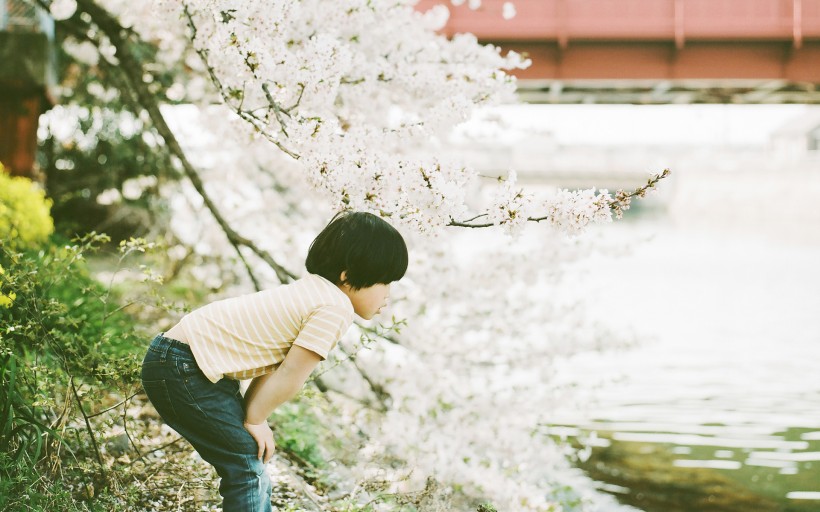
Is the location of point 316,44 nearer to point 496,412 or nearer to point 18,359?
point 18,359

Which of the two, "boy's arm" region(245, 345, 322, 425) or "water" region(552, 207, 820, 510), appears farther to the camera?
"water" region(552, 207, 820, 510)

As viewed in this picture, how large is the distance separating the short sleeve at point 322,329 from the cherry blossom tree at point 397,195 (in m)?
0.61

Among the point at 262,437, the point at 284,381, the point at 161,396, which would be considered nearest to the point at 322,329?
the point at 284,381

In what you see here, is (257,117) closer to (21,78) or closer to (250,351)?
(250,351)

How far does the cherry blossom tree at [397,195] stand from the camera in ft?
9.22

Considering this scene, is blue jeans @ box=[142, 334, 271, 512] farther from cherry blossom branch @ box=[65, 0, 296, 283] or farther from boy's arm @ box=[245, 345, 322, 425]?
cherry blossom branch @ box=[65, 0, 296, 283]

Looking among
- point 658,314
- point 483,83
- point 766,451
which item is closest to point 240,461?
point 483,83

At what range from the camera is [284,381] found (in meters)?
2.22

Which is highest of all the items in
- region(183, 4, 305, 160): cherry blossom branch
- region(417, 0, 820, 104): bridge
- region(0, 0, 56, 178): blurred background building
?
region(417, 0, 820, 104): bridge

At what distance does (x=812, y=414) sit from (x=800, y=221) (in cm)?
3111

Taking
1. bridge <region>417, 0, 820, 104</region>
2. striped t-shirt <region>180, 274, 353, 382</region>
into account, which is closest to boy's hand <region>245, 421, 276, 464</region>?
striped t-shirt <region>180, 274, 353, 382</region>

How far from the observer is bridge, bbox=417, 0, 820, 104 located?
1191 cm

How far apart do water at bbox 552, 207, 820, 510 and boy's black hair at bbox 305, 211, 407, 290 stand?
4165 millimetres

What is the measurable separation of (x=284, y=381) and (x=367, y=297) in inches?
14.7
